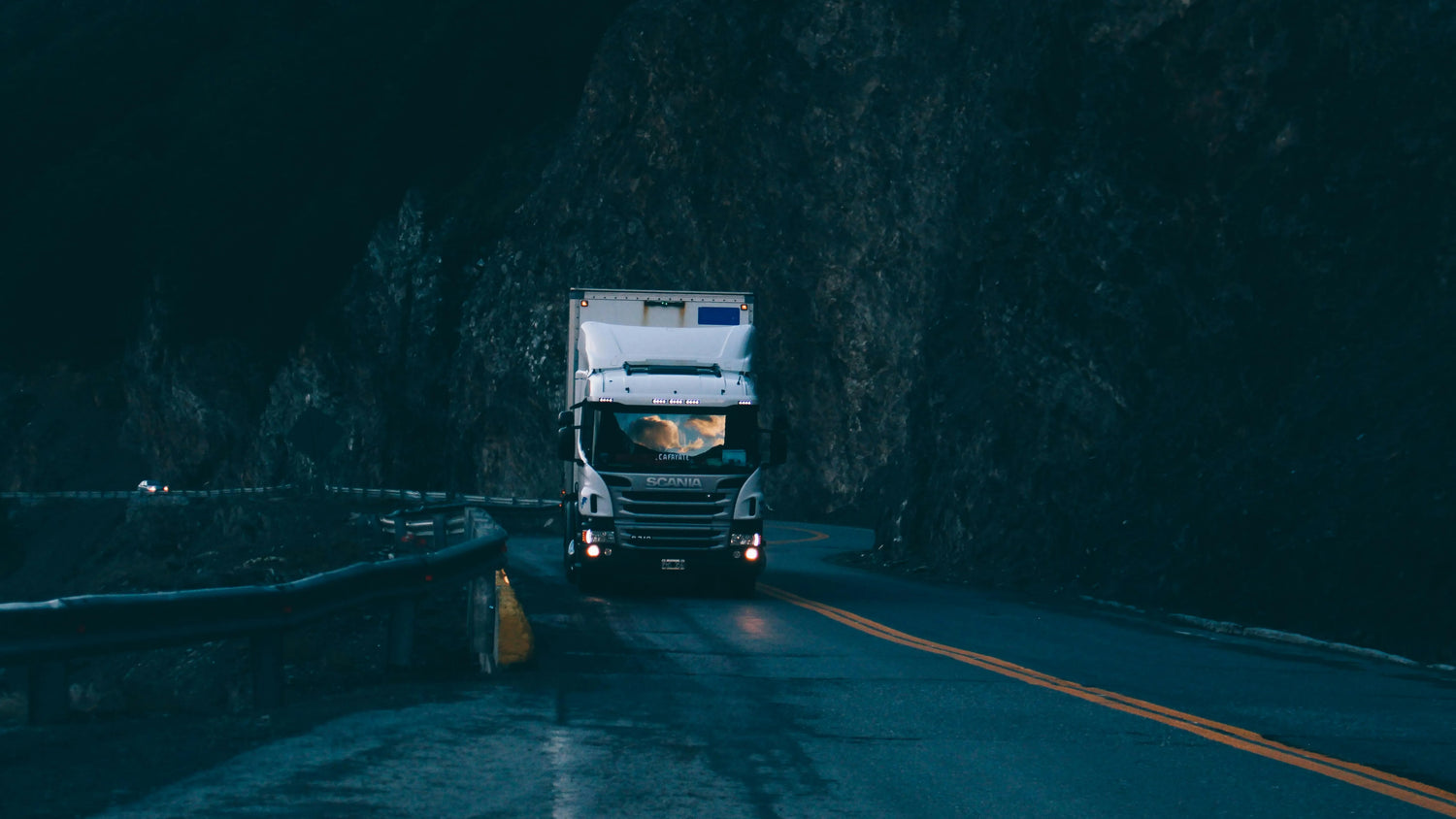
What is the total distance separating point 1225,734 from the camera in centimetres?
927

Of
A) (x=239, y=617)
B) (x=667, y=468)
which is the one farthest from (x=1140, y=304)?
(x=239, y=617)

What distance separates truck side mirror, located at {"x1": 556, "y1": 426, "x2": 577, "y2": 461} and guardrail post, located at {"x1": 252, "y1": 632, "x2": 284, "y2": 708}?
10078 mm

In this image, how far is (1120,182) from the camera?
3109 cm

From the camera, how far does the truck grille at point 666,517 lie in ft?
62.7

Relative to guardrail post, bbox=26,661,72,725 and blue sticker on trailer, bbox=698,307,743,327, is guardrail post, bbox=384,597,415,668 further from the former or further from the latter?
blue sticker on trailer, bbox=698,307,743,327

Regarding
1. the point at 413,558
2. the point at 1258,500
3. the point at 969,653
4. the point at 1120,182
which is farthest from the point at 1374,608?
the point at 1120,182

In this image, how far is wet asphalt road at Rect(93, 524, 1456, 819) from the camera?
7.05 m

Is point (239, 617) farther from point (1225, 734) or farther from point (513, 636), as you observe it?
point (1225, 734)

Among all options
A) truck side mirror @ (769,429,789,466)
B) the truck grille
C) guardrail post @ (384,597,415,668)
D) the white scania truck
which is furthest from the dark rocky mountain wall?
guardrail post @ (384,597,415,668)

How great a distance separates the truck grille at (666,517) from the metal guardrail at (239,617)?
21.1 feet

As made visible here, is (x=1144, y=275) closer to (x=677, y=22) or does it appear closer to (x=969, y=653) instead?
(x=969, y=653)

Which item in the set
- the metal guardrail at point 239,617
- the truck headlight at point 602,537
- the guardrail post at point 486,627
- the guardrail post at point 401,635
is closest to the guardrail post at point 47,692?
the metal guardrail at point 239,617

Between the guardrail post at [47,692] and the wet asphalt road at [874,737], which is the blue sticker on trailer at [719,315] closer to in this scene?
the wet asphalt road at [874,737]

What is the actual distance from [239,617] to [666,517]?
10622 millimetres
